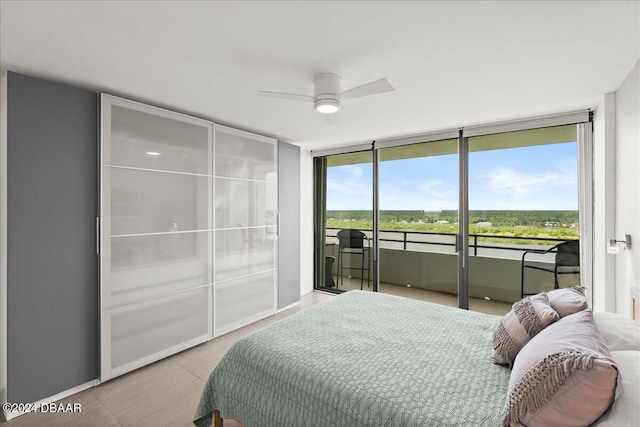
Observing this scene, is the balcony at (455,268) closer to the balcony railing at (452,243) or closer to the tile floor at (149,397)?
the balcony railing at (452,243)

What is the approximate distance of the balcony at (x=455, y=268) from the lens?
3705mm

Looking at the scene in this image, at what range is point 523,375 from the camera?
3.95 feet

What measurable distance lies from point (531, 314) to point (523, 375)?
23.0 inches

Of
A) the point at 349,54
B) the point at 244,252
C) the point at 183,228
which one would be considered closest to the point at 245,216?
the point at 244,252

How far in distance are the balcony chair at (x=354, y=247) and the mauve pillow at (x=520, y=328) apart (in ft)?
10.5

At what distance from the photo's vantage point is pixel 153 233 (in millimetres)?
2980

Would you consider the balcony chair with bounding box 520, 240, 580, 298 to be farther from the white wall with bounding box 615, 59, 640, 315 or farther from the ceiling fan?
the ceiling fan

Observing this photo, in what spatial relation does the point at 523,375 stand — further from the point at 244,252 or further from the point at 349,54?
the point at 244,252

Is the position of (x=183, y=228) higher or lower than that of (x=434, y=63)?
lower

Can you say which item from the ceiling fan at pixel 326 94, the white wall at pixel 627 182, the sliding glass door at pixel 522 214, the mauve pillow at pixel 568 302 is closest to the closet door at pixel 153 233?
the ceiling fan at pixel 326 94

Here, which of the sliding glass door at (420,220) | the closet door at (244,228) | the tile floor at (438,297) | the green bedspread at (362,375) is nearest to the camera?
the green bedspread at (362,375)

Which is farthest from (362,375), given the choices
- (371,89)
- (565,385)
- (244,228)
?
(244,228)

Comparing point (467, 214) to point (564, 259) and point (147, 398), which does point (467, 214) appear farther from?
point (147, 398)

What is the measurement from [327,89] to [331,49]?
35 centimetres
